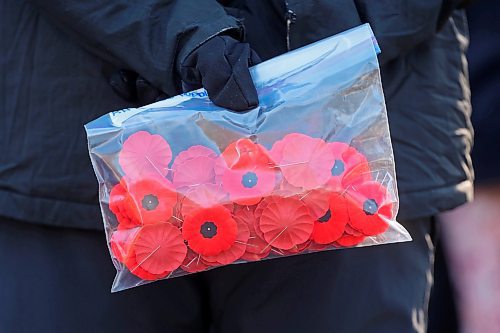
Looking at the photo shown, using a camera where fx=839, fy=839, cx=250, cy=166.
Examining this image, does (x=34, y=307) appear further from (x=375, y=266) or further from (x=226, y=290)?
(x=375, y=266)

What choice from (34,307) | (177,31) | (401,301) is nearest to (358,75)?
(177,31)

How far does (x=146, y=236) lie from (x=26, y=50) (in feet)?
1.00

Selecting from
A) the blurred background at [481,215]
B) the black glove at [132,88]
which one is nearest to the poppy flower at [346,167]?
the black glove at [132,88]

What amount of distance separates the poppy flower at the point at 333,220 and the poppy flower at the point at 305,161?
0.08ft

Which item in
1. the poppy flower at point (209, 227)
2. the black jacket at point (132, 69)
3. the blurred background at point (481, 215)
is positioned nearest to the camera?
the poppy flower at point (209, 227)

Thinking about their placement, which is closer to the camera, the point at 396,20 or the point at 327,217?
the point at 327,217

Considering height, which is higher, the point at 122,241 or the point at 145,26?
the point at 145,26

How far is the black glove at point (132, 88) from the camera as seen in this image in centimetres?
97

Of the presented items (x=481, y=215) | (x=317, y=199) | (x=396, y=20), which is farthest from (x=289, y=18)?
(x=481, y=215)

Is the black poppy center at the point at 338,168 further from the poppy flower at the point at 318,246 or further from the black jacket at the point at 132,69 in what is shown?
the black jacket at the point at 132,69

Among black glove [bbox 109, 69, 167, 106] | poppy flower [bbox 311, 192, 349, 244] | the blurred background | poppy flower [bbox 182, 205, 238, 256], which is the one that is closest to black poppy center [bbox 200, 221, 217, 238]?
poppy flower [bbox 182, 205, 238, 256]

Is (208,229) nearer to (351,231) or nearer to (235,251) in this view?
(235,251)

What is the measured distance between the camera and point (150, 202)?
818mm

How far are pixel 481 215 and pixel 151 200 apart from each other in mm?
649
